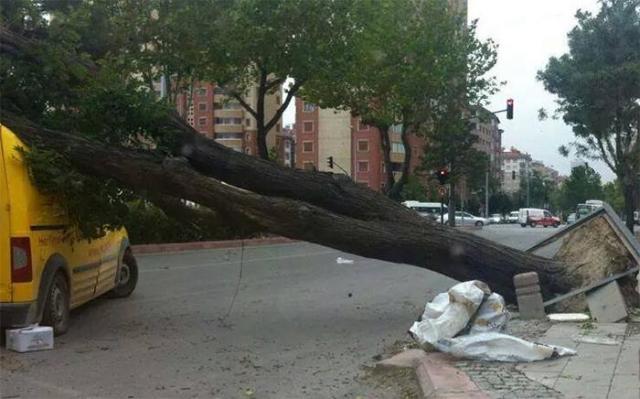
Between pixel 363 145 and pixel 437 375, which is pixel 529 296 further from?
pixel 363 145

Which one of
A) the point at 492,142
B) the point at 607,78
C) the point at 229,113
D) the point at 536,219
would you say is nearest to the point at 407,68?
the point at 607,78

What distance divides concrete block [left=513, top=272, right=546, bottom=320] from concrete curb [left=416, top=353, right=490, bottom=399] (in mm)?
2545

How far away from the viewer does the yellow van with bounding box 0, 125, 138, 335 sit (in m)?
7.17

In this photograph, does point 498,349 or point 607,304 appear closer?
point 498,349

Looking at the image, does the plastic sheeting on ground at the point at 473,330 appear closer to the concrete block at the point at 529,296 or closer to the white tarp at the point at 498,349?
the white tarp at the point at 498,349

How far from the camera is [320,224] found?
948cm

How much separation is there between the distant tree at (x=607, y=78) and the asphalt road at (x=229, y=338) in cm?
1759

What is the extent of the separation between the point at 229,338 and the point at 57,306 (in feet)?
6.35

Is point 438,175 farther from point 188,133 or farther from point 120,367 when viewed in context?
point 120,367

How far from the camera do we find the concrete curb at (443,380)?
18.0ft

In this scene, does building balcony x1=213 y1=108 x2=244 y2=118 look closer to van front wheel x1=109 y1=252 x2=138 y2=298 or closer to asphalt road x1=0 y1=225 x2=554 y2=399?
asphalt road x1=0 y1=225 x2=554 y2=399

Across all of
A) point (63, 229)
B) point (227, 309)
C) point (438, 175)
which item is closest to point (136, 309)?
point (227, 309)

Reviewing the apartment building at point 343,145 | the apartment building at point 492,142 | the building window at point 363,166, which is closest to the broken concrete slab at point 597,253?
the apartment building at point 343,145

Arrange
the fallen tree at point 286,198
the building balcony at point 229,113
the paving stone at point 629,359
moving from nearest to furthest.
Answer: the paving stone at point 629,359 < the fallen tree at point 286,198 < the building balcony at point 229,113
